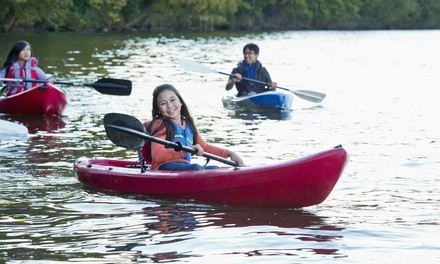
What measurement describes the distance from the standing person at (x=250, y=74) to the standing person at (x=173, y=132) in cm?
780

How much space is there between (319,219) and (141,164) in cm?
171

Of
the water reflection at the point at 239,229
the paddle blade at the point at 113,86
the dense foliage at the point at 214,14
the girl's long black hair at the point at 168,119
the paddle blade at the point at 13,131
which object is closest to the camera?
the water reflection at the point at 239,229

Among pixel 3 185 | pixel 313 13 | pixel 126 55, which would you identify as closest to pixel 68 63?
pixel 126 55

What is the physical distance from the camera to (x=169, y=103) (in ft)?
30.1

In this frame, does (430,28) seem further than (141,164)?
Yes

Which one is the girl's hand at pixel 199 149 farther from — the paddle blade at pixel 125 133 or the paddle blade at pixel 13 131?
the paddle blade at pixel 13 131

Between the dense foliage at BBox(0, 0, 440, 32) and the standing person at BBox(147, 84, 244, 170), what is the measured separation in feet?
121

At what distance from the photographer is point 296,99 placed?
20.2m

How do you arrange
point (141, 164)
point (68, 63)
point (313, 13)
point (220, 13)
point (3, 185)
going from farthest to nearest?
1. point (313, 13)
2. point (220, 13)
3. point (68, 63)
4. point (3, 185)
5. point (141, 164)

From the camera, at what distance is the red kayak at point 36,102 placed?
15656 millimetres

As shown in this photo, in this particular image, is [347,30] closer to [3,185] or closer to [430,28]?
[430,28]

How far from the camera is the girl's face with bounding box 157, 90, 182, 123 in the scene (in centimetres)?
916

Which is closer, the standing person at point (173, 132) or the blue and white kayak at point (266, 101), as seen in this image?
the standing person at point (173, 132)

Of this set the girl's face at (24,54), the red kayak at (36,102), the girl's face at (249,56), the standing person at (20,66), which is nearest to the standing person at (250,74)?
the girl's face at (249,56)
